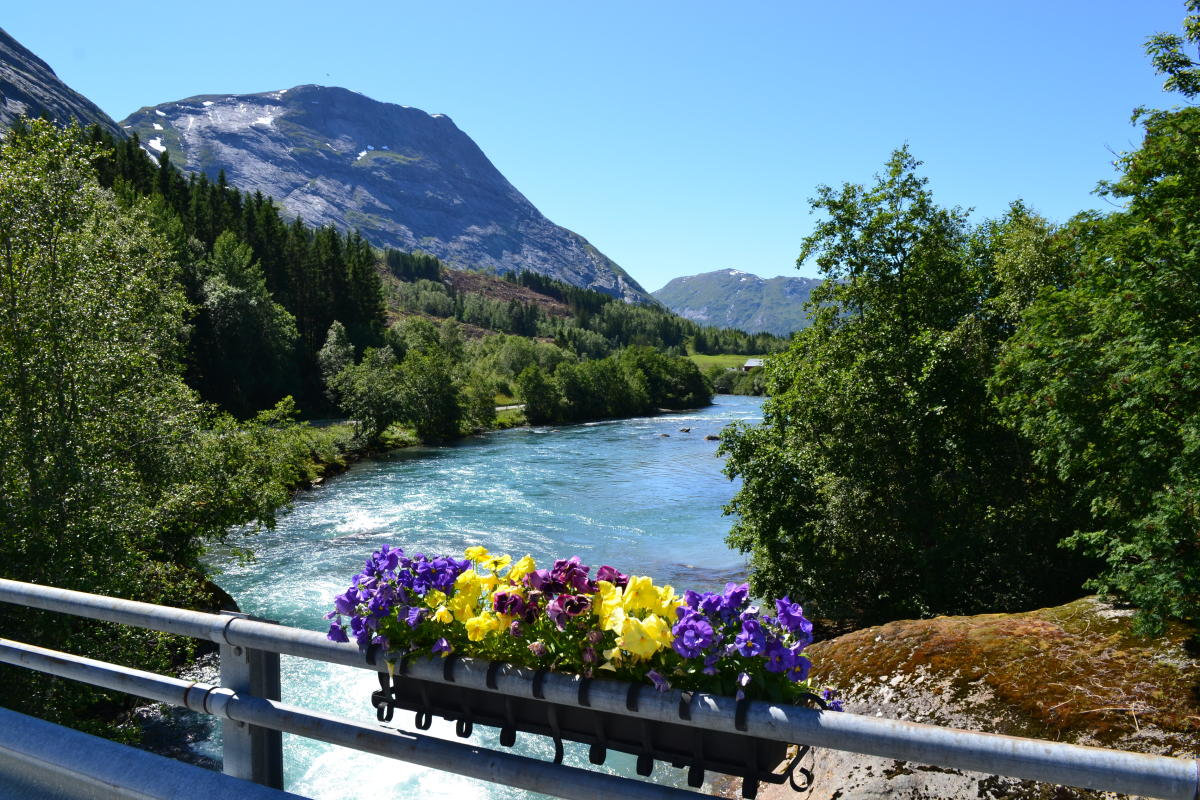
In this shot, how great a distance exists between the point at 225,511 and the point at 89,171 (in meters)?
7.79

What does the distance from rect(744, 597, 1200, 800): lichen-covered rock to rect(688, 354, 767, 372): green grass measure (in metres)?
152

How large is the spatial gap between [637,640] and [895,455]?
53.9 ft

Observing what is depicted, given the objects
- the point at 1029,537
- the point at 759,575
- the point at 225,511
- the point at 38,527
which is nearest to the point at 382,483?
the point at 225,511

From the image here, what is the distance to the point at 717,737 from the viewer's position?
9.11 feet

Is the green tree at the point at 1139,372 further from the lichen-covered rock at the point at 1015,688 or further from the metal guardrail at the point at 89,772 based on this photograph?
the metal guardrail at the point at 89,772

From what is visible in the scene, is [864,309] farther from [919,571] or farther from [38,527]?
[38,527]

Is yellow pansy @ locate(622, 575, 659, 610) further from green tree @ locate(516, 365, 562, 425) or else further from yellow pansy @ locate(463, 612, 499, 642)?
green tree @ locate(516, 365, 562, 425)

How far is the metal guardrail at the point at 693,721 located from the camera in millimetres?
1931

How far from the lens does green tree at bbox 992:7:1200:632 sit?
9391 mm

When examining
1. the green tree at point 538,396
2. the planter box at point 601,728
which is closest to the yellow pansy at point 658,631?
the planter box at point 601,728

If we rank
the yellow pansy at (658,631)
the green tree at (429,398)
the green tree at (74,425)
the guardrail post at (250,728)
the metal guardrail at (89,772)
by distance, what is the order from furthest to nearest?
the green tree at (429,398) → the green tree at (74,425) → the guardrail post at (250,728) → the metal guardrail at (89,772) → the yellow pansy at (658,631)

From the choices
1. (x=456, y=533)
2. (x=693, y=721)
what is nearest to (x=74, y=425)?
(x=693, y=721)

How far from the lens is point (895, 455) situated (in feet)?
58.5

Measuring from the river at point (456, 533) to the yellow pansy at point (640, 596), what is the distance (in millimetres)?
8433
